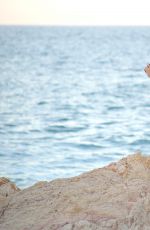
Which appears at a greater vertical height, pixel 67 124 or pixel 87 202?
pixel 67 124

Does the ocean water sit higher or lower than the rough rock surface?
higher

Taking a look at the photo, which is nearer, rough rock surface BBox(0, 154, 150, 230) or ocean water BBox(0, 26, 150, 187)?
rough rock surface BBox(0, 154, 150, 230)

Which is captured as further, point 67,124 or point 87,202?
point 67,124

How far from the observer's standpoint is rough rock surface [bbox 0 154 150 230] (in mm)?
5316

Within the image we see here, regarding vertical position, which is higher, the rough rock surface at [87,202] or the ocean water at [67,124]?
the ocean water at [67,124]

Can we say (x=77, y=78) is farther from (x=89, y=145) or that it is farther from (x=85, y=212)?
(x=85, y=212)

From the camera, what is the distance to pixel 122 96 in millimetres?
44969

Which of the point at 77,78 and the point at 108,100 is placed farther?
the point at 77,78

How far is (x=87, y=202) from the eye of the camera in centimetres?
565

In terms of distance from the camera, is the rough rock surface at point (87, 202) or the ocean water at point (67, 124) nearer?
the rough rock surface at point (87, 202)

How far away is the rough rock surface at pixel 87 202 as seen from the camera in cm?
532

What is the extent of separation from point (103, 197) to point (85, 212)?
35 cm

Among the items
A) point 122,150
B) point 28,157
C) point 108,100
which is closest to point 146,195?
point 28,157

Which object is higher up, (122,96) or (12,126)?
(122,96)
